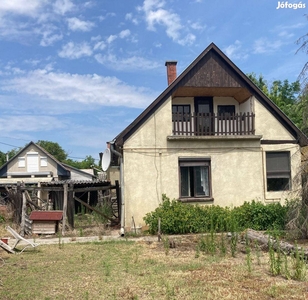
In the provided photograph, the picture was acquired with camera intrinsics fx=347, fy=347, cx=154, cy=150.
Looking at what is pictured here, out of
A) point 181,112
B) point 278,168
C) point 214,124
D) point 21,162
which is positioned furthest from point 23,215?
point 21,162

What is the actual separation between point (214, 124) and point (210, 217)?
403cm

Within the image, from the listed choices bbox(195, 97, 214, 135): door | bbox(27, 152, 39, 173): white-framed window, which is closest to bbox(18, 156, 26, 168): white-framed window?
bbox(27, 152, 39, 173): white-framed window

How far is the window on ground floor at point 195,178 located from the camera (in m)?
14.3

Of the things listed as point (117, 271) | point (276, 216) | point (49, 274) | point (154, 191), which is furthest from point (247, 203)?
point (49, 274)

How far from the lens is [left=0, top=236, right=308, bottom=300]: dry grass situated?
6.02 metres

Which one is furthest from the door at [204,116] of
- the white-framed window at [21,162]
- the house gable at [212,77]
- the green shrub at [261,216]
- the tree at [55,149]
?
the tree at [55,149]

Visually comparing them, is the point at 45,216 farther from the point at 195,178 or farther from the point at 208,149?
the point at 208,149

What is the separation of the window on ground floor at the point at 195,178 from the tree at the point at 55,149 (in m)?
70.8

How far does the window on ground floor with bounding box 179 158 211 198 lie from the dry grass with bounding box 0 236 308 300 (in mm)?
4320

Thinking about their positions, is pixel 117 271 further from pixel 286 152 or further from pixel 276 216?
pixel 286 152

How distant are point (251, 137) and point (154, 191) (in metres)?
4.62

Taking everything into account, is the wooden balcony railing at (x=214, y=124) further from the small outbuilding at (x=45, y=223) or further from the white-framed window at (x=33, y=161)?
the white-framed window at (x=33, y=161)

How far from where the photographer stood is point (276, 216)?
13719 millimetres

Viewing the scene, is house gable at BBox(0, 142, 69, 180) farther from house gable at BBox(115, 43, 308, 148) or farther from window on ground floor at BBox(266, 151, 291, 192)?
window on ground floor at BBox(266, 151, 291, 192)
